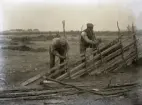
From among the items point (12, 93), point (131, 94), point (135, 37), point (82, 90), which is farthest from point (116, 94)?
point (12, 93)

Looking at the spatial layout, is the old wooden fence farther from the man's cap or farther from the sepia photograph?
the man's cap

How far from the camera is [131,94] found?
2002mm

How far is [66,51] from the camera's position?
1999mm

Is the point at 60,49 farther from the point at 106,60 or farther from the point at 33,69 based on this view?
the point at 106,60

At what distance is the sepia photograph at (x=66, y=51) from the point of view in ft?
6.39

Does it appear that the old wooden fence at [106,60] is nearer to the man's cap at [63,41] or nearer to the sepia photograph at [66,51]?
the sepia photograph at [66,51]

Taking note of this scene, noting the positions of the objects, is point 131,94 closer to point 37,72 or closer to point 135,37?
point 135,37

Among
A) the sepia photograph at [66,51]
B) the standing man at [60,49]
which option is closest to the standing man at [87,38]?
the sepia photograph at [66,51]

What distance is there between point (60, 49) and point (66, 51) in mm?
44

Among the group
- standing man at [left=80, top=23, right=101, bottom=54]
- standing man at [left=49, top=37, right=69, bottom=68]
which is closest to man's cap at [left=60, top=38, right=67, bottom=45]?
standing man at [left=49, top=37, right=69, bottom=68]

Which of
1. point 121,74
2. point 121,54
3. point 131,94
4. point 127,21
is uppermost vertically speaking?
point 127,21

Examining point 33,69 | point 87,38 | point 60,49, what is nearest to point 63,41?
point 60,49

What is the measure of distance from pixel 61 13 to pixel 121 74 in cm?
59

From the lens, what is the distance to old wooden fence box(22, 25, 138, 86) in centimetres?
200
